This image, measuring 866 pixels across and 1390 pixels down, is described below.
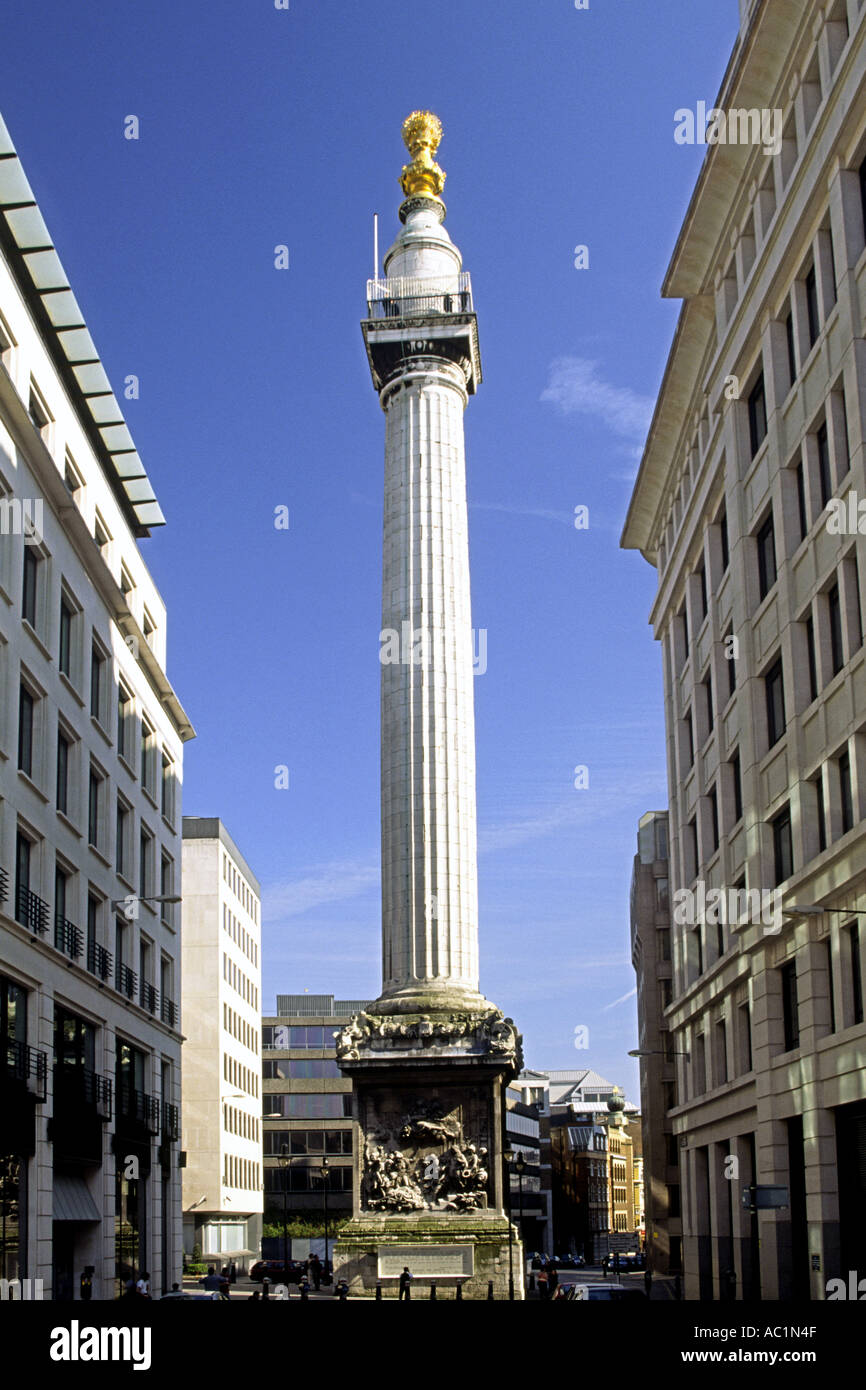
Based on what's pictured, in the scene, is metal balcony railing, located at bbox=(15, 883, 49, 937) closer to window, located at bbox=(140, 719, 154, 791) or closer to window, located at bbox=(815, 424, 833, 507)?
window, located at bbox=(140, 719, 154, 791)

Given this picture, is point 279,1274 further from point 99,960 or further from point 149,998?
point 99,960

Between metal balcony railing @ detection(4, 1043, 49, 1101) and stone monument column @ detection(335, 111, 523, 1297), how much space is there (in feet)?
44.6

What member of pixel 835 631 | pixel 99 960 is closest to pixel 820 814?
pixel 835 631

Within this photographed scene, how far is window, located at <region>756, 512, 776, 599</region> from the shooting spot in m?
38.3

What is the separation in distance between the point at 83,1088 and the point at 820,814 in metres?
22.4

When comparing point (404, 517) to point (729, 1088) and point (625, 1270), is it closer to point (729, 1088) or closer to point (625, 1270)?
point (729, 1088)

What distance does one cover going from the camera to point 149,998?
5594 centimetres

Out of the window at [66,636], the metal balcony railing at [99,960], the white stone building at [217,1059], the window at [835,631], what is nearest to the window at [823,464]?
the window at [835,631]

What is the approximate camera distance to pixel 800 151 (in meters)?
34.5

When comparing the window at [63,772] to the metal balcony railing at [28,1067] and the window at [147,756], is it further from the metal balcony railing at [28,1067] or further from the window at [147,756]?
the window at [147,756]

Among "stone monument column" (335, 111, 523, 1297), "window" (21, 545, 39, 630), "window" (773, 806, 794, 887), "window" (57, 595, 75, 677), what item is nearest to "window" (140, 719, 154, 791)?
"stone monument column" (335, 111, 523, 1297)
